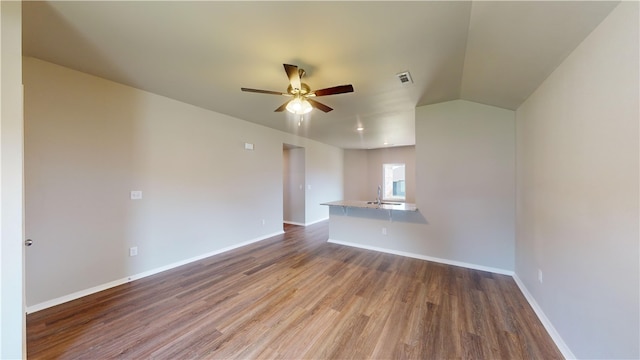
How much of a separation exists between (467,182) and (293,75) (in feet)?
9.55

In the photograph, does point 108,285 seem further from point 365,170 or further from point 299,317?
point 365,170

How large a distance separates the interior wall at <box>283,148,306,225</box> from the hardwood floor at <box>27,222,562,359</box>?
309 cm

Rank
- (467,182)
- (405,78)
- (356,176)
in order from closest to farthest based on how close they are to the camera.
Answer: (405,78) → (467,182) → (356,176)

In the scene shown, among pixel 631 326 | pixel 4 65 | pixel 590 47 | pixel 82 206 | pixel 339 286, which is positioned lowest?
pixel 339 286

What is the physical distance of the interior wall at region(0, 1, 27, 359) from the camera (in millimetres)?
1360

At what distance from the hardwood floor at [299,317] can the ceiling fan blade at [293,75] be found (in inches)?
89.8

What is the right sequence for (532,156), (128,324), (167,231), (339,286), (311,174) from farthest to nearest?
(311,174), (167,231), (339,286), (532,156), (128,324)

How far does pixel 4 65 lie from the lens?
1.35 meters

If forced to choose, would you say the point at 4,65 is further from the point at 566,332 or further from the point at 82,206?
the point at 566,332

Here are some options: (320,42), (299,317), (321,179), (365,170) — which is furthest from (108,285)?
(365,170)

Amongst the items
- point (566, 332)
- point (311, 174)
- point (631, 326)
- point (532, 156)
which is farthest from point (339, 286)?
point (311, 174)

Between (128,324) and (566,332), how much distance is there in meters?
3.64

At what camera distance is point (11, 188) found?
1392 mm

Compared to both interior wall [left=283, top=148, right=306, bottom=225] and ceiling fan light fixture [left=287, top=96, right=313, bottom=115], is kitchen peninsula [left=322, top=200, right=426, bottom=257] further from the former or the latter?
ceiling fan light fixture [left=287, top=96, right=313, bottom=115]
